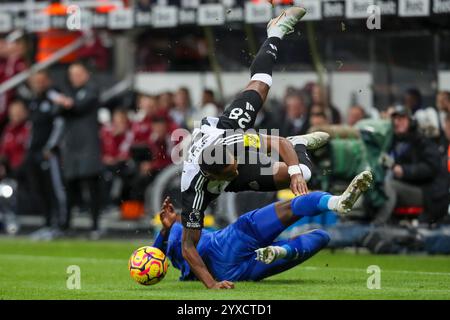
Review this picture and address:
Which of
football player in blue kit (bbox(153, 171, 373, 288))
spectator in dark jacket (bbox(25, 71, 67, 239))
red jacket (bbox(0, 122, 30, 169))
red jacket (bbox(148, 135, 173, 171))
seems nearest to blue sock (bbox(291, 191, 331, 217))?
football player in blue kit (bbox(153, 171, 373, 288))

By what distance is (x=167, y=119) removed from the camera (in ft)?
66.6

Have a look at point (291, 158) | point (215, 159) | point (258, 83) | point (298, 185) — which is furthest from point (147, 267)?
point (258, 83)

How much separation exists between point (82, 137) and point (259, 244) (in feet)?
28.8

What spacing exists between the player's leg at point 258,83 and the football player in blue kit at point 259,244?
960 millimetres

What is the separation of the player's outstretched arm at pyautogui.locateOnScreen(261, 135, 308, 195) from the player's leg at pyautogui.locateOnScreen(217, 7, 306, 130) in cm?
31

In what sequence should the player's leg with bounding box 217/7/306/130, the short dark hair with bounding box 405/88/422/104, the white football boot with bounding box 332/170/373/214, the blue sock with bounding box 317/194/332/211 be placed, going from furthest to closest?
1. the short dark hair with bounding box 405/88/422/104
2. the player's leg with bounding box 217/7/306/130
3. the blue sock with bounding box 317/194/332/211
4. the white football boot with bounding box 332/170/373/214

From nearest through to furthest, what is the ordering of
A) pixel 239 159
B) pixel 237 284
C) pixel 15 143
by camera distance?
pixel 237 284 → pixel 239 159 → pixel 15 143

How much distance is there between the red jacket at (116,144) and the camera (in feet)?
69.7

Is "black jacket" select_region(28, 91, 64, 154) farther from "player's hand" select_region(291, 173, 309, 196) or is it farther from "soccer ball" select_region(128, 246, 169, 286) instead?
"player's hand" select_region(291, 173, 309, 196)

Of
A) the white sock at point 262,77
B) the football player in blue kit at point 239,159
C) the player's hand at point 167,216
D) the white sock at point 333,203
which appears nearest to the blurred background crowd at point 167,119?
the football player in blue kit at point 239,159

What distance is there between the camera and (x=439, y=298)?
10141mm

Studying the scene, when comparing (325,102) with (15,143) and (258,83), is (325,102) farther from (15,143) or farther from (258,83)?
(15,143)

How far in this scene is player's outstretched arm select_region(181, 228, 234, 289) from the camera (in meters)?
11.2

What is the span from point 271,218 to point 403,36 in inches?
278
